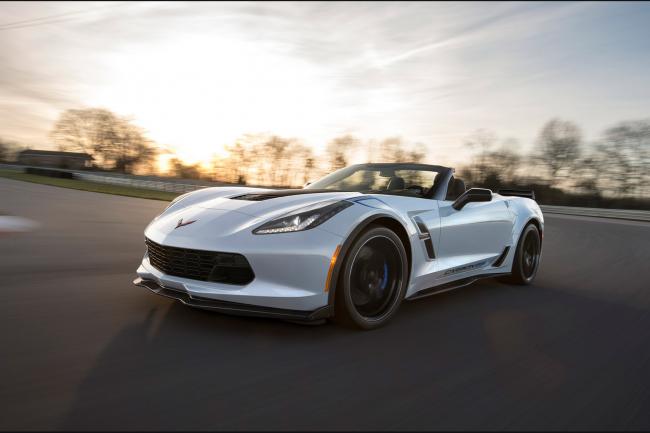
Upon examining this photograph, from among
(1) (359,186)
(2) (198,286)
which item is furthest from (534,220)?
(2) (198,286)

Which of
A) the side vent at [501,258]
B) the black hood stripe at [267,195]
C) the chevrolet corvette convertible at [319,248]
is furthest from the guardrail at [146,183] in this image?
the chevrolet corvette convertible at [319,248]

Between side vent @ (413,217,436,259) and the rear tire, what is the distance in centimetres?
190

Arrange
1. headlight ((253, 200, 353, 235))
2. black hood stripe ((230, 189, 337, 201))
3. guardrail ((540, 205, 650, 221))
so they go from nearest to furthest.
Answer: headlight ((253, 200, 353, 235)) < black hood stripe ((230, 189, 337, 201)) < guardrail ((540, 205, 650, 221))

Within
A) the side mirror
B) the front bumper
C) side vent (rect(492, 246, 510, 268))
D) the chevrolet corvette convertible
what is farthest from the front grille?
side vent (rect(492, 246, 510, 268))

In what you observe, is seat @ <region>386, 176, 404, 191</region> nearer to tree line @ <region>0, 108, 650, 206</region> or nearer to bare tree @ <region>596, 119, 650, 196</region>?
tree line @ <region>0, 108, 650, 206</region>

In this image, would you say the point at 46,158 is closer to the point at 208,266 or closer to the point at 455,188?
the point at 455,188

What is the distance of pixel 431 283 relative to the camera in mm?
4039

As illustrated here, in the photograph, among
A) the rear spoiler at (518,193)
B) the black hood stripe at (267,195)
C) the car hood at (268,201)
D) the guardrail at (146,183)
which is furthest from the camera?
the guardrail at (146,183)

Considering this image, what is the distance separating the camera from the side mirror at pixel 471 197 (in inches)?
173

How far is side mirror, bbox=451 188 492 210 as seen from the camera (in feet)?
14.4

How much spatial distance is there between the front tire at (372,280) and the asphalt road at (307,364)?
0.43 ft

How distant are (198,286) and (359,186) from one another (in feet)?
6.58

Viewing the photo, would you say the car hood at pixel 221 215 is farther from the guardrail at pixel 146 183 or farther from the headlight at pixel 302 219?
the guardrail at pixel 146 183

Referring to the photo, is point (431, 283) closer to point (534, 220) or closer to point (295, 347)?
point (295, 347)
